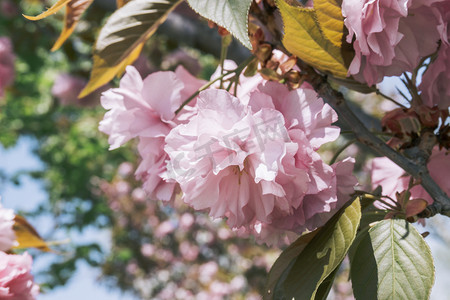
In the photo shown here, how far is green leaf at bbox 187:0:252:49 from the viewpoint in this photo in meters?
0.47

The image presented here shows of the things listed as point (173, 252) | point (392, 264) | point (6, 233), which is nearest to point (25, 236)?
point (6, 233)

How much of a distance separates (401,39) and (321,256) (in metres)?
0.25

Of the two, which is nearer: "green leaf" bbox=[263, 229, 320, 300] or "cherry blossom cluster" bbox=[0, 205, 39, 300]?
"green leaf" bbox=[263, 229, 320, 300]

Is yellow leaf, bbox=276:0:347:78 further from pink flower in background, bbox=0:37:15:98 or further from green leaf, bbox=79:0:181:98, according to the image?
pink flower in background, bbox=0:37:15:98

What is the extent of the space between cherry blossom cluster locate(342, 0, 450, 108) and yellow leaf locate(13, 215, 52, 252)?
1.89 feet

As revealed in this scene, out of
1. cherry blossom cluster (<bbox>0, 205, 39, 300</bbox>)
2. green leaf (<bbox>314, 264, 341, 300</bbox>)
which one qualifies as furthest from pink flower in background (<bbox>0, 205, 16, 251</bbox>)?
green leaf (<bbox>314, 264, 341, 300</bbox>)

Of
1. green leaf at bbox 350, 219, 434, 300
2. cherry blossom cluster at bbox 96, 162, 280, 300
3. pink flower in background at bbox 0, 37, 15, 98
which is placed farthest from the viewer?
cherry blossom cluster at bbox 96, 162, 280, 300

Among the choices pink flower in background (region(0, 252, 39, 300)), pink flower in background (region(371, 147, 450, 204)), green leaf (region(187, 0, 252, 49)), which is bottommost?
pink flower in background (region(0, 252, 39, 300))

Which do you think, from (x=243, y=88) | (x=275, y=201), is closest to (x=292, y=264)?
(x=275, y=201)

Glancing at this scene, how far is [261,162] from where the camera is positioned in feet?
1.55

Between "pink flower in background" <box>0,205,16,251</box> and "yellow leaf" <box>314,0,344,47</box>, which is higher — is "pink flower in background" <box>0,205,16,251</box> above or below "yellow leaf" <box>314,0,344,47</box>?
below

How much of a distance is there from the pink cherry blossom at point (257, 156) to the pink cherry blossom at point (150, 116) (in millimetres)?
82

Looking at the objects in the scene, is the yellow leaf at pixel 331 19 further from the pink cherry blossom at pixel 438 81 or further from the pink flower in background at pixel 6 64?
the pink flower in background at pixel 6 64

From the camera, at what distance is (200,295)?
4.88 meters
